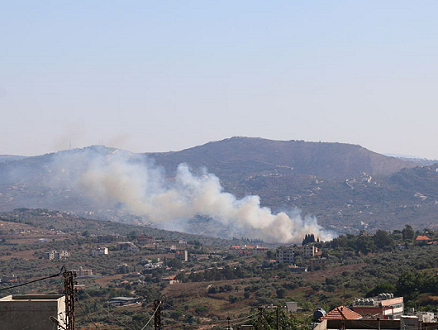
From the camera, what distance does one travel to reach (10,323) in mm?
34062

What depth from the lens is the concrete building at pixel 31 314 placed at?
3362 cm

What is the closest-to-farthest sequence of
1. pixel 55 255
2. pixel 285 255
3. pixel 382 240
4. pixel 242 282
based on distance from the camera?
pixel 242 282
pixel 382 240
pixel 285 255
pixel 55 255

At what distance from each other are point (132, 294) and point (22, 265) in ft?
180

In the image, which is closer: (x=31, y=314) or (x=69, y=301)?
(x=69, y=301)

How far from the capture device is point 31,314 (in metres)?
33.8

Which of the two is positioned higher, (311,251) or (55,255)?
(311,251)

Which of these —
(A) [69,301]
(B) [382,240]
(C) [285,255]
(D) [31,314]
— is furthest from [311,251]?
(A) [69,301]

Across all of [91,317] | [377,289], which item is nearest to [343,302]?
[377,289]

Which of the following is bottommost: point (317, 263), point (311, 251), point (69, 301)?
point (317, 263)

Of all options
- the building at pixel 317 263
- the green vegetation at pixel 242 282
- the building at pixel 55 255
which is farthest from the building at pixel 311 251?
the building at pixel 55 255

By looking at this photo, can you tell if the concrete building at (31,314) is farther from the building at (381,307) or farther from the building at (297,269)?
the building at (297,269)

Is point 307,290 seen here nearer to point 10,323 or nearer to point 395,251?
point 395,251

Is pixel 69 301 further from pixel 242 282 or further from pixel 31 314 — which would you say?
pixel 242 282

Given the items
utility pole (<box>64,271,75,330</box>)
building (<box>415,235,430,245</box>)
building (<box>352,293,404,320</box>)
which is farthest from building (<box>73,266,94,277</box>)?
utility pole (<box>64,271,75,330</box>)
